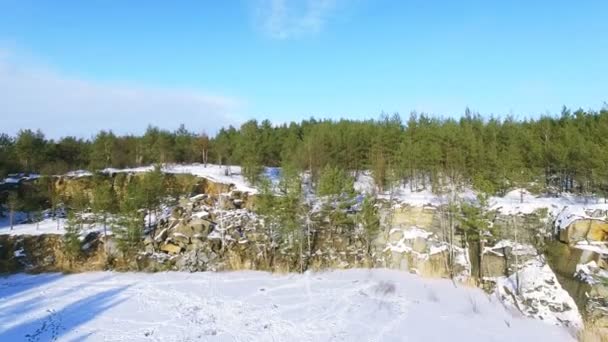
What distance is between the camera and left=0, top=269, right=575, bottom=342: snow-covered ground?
14844mm

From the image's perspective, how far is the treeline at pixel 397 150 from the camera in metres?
31.5

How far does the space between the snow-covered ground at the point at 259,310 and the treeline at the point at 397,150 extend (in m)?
10.5

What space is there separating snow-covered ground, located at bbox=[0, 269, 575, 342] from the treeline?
34.3 ft

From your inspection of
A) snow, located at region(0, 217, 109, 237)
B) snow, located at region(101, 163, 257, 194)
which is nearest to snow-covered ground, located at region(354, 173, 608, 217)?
snow, located at region(101, 163, 257, 194)

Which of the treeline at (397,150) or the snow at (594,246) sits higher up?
the treeline at (397,150)

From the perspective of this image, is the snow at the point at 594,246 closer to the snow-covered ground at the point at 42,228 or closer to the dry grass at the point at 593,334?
the dry grass at the point at 593,334

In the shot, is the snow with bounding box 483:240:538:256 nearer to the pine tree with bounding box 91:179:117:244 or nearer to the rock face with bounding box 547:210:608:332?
the rock face with bounding box 547:210:608:332

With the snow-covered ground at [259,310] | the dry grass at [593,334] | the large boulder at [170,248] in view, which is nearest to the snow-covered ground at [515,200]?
the snow-covered ground at [259,310]

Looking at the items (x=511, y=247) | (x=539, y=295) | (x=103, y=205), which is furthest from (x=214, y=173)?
(x=539, y=295)

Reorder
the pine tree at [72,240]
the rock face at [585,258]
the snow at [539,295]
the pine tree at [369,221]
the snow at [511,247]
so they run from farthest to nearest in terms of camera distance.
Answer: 1. the pine tree at [72,240]
2. the pine tree at [369,221]
3. the snow at [511,247]
4. the rock face at [585,258]
5. the snow at [539,295]

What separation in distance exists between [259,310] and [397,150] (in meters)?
24.6

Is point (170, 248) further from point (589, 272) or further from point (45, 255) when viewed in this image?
point (589, 272)

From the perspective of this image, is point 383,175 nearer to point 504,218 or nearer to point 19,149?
point 504,218

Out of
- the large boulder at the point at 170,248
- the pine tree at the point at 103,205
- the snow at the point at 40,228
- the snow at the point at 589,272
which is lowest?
the large boulder at the point at 170,248
